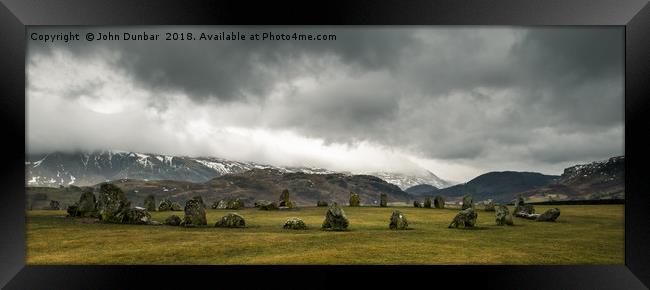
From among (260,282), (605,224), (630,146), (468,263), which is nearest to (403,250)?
(468,263)

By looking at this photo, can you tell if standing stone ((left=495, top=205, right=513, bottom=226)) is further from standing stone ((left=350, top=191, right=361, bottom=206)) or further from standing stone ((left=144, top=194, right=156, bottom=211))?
standing stone ((left=144, top=194, right=156, bottom=211))

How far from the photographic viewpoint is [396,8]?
15.2m

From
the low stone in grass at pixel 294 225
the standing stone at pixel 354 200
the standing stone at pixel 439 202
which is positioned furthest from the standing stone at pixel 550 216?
the standing stone at pixel 354 200

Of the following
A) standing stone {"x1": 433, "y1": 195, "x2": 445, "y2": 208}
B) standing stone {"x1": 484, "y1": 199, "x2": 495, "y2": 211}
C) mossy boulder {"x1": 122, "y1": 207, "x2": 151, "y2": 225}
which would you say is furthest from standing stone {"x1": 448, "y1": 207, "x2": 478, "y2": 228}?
standing stone {"x1": 433, "y1": 195, "x2": 445, "y2": 208}

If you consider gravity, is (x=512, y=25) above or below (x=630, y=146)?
above

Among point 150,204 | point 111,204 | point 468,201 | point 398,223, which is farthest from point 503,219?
point 150,204

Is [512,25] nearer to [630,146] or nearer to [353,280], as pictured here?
[630,146]

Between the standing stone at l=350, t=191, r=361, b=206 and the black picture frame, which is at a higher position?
the black picture frame

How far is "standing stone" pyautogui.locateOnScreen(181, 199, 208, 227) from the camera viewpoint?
26625 mm

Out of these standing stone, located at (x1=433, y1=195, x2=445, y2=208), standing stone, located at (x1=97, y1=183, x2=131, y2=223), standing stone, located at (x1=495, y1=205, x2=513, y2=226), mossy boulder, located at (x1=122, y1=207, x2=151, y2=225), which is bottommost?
standing stone, located at (x1=433, y1=195, x2=445, y2=208)

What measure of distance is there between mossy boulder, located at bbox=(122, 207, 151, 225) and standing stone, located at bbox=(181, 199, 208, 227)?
2.68 meters

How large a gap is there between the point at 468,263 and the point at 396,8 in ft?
35.0

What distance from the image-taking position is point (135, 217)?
88.3ft

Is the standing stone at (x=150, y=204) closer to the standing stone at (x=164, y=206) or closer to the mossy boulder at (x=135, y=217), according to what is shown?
the standing stone at (x=164, y=206)
